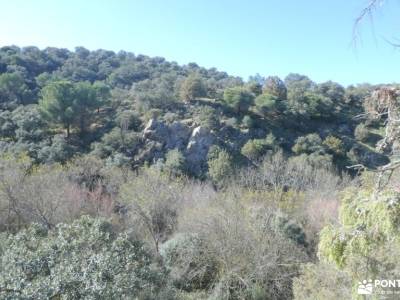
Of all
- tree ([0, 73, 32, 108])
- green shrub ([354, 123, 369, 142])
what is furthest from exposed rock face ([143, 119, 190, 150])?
green shrub ([354, 123, 369, 142])

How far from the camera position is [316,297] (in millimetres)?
6633

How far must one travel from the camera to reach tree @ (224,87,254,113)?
3191 cm

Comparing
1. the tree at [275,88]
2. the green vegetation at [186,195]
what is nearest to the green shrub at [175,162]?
the green vegetation at [186,195]

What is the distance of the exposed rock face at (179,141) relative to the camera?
25.2 meters

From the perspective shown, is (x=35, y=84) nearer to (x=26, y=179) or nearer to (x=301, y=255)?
(x=26, y=179)

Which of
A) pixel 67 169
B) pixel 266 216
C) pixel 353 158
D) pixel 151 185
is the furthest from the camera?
pixel 353 158

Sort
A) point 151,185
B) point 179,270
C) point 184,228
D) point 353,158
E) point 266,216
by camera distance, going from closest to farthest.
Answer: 1. point 179,270
2. point 266,216
3. point 184,228
4. point 151,185
5. point 353,158

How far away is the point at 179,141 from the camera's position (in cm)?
2636

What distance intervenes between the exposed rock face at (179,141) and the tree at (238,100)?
6.24 metres

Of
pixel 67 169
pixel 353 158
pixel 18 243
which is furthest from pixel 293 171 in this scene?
pixel 18 243

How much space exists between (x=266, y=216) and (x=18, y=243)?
748 centimetres

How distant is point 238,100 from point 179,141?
8342 millimetres

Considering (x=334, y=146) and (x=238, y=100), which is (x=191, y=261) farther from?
(x=238, y=100)

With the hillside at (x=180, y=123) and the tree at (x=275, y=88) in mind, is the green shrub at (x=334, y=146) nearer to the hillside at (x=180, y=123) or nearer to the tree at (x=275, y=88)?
the hillside at (x=180, y=123)
